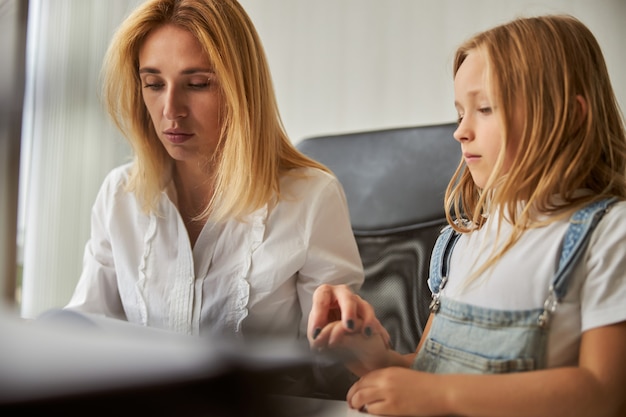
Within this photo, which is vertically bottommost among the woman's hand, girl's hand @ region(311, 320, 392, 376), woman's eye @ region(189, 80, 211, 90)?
girl's hand @ region(311, 320, 392, 376)

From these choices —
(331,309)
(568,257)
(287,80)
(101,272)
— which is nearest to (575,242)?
(568,257)

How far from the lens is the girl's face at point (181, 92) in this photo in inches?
19.4

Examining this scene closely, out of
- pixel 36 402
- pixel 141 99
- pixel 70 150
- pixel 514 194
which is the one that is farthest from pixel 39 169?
pixel 36 402

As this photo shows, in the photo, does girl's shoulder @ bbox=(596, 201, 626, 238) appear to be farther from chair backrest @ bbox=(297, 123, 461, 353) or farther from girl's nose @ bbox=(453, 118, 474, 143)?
chair backrest @ bbox=(297, 123, 461, 353)

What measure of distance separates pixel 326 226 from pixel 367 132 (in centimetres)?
20

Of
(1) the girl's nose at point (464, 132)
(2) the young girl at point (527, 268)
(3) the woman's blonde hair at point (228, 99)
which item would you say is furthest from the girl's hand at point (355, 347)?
(3) the woman's blonde hair at point (228, 99)

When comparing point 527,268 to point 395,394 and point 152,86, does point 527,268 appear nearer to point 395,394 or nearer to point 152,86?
point 395,394

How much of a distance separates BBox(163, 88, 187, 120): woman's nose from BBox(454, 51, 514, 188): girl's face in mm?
233

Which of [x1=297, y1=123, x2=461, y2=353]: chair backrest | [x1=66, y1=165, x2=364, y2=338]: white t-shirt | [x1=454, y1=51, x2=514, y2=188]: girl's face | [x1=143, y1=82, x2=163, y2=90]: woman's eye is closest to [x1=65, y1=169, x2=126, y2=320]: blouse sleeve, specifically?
[x1=66, y1=165, x2=364, y2=338]: white t-shirt

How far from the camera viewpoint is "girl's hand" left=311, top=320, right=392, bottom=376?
10.7 inches

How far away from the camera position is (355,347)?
30 cm

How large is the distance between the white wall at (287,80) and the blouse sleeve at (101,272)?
0.13 ft

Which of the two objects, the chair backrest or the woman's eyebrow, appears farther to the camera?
the chair backrest

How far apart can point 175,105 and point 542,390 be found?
1.11 feet
